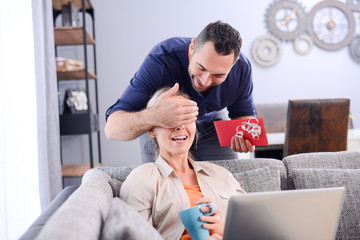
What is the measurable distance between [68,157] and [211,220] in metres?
3.06

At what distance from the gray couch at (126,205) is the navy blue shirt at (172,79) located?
0.33 metres

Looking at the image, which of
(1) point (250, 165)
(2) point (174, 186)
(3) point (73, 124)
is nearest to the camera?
(2) point (174, 186)

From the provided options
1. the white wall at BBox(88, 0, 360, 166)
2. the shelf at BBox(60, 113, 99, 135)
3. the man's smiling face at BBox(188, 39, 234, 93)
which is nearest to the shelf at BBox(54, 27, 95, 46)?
the white wall at BBox(88, 0, 360, 166)

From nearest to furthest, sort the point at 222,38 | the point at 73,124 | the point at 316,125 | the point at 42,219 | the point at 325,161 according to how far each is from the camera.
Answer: the point at 42,219 → the point at 222,38 → the point at 325,161 → the point at 316,125 → the point at 73,124

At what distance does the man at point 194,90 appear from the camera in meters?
1.30

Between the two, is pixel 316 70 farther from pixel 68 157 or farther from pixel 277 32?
pixel 68 157

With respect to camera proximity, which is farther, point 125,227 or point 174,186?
point 174,186

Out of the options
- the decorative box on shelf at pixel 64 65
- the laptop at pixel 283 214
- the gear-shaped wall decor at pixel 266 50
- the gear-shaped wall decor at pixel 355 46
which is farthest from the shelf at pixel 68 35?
the gear-shaped wall decor at pixel 355 46

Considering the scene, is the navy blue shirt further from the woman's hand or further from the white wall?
the white wall

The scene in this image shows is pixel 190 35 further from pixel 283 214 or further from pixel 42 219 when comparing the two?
pixel 283 214

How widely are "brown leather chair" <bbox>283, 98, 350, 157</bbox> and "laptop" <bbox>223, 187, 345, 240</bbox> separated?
1.46 meters

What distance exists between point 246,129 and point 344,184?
A: 0.50 m

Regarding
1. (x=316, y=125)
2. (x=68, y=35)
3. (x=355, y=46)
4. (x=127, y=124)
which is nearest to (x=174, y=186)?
(x=127, y=124)

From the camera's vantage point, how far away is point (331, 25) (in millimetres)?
4031
